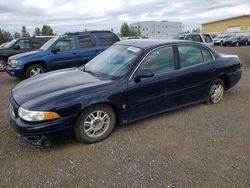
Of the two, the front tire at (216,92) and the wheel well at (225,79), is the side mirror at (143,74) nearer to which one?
the front tire at (216,92)

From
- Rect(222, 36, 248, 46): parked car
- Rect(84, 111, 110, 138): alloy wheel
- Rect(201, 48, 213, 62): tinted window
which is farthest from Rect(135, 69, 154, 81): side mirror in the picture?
Rect(222, 36, 248, 46): parked car

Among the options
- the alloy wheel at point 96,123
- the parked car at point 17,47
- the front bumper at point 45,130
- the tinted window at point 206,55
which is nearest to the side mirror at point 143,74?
the alloy wheel at point 96,123

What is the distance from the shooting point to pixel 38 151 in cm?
366

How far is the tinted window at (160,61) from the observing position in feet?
14.0

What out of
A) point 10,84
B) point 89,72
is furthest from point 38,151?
point 10,84

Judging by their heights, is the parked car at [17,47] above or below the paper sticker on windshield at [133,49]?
below

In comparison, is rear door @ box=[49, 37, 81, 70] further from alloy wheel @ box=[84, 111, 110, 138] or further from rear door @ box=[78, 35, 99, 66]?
alloy wheel @ box=[84, 111, 110, 138]

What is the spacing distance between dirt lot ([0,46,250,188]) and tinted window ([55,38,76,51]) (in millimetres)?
4556

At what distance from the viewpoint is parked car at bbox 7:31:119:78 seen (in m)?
8.26

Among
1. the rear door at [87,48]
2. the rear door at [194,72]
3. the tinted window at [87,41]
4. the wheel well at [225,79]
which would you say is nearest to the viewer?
the rear door at [194,72]

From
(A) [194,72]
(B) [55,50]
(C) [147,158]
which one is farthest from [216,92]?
(B) [55,50]

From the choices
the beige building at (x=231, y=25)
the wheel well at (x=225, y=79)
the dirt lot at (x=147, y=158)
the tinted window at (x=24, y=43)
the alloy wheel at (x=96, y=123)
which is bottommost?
the dirt lot at (x=147, y=158)

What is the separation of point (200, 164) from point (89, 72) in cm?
249

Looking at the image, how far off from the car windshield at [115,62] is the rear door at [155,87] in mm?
211
